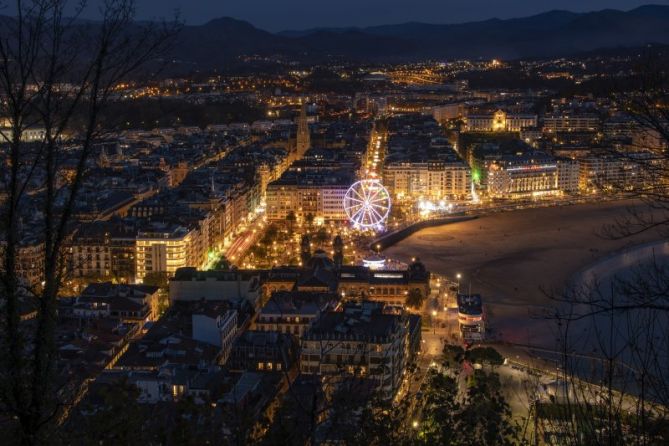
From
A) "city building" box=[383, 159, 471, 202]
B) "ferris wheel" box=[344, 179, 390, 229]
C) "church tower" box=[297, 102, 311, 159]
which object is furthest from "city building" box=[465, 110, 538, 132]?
"ferris wheel" box=[344, 179, 390, 229]

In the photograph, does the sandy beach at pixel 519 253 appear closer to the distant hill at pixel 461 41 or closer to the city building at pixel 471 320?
the city building at pixel 471 320

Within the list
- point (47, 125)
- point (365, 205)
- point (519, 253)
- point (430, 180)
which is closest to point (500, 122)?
point (430, 180)

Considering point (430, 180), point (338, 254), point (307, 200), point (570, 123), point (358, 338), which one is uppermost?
point (570, 123)

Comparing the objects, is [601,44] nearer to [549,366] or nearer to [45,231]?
[549,366]

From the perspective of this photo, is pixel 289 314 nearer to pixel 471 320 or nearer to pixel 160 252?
pixel 471 320

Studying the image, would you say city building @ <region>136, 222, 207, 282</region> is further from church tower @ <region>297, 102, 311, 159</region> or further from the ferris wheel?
church tower @ <region>297, 102, 311, 159</region>

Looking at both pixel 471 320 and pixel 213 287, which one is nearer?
pixel 471 320

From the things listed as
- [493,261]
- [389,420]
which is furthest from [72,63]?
[493,261]

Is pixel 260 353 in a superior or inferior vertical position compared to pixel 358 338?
inferior

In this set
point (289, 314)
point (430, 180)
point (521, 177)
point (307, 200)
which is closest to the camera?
point (289, 314)
